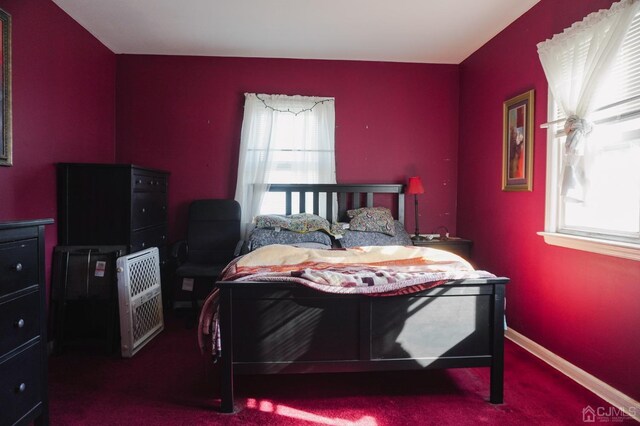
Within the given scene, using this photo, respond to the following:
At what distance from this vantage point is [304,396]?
232 centimetres

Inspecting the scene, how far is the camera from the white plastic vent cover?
287 cm

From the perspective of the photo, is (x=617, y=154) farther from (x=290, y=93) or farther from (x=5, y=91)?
(x=5, y=91)

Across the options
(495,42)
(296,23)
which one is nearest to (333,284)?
(296,23)

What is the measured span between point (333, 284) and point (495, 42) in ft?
9.54

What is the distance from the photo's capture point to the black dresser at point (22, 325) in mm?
1636

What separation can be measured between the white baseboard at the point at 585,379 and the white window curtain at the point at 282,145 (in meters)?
2.34

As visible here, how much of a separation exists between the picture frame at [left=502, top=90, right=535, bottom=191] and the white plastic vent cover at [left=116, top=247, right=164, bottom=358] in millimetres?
3124

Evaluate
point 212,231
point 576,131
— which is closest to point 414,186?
point 576,131

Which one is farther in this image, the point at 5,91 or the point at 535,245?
the point at 535,245

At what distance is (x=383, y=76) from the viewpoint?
4355 millimetres

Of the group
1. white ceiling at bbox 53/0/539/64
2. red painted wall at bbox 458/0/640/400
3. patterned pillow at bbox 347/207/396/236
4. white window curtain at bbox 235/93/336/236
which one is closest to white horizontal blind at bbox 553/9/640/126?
red painted wall at bbox 458/0/640/400

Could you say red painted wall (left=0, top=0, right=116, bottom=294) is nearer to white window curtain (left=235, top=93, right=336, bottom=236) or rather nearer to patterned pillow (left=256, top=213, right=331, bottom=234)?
white window curtain (left=235, top=93, right=336, bottom=236)

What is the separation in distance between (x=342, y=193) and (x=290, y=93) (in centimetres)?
122

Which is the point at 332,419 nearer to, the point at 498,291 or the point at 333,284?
the point at 333,284
